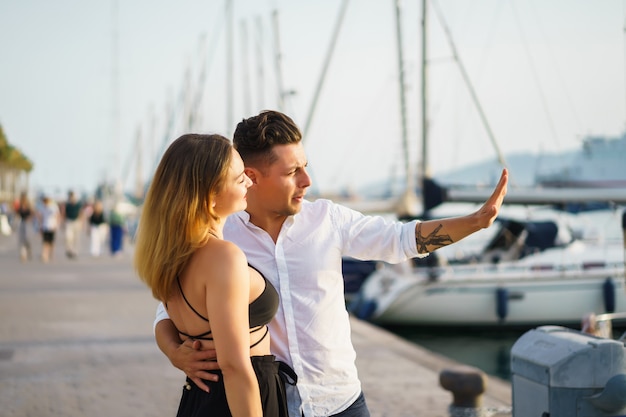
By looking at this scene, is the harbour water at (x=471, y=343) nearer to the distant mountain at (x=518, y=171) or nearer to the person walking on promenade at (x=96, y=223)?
the distant mountain at (x=518, y=171)

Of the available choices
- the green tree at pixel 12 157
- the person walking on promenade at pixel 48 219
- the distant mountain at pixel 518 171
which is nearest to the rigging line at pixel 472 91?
the distant mountain at pixel 518 171

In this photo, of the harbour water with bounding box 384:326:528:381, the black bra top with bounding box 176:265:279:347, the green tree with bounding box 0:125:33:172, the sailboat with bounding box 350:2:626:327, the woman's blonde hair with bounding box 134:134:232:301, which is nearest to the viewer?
the woman's blonde hair with bounding box 134:134:232:301

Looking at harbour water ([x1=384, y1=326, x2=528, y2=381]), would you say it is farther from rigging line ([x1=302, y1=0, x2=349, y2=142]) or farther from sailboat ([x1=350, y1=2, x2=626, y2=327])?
rigging line ([x1=302, y1=0, x2=349, y2=142])

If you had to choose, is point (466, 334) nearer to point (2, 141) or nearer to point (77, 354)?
point (77, 354)

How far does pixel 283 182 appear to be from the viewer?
125 inches

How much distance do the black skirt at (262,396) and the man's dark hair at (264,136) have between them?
2.43 feet

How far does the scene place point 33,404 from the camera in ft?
23.4

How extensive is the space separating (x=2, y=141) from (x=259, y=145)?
104 m

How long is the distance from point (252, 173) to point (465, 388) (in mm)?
4335

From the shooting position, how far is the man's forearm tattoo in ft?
10.9

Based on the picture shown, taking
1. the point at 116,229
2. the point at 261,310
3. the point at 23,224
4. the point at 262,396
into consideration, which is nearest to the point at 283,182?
the point at 261,310

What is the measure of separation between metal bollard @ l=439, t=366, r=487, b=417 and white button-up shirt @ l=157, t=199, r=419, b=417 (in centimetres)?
394

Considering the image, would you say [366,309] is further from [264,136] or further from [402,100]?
[264,136]

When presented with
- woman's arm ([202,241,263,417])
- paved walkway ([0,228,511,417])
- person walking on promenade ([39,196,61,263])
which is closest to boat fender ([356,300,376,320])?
paved walkway ([0,228,511,417])
